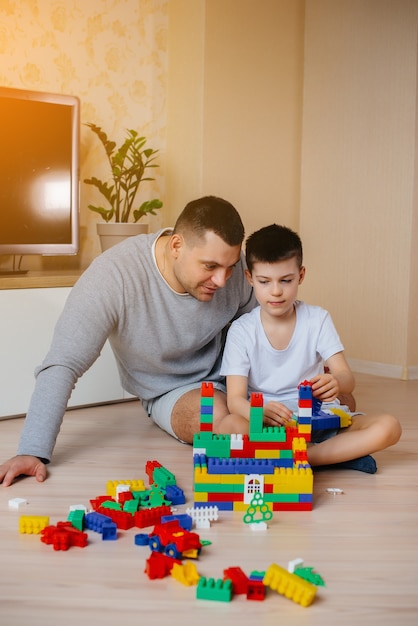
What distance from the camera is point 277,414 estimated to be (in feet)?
6.32

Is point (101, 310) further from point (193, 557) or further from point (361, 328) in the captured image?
point (361, 328)

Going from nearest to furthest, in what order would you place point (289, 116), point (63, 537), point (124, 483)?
point (63, 537) < point (124, 483) < point (289, 116)

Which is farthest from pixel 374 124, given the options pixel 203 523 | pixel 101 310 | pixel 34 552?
pixel 34 552

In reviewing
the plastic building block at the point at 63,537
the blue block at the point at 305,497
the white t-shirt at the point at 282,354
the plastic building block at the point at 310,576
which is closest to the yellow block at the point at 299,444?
the blue block at the point at 305,497

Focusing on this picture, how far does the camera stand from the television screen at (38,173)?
290cm

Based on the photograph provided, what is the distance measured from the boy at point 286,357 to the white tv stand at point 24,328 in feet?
2.73

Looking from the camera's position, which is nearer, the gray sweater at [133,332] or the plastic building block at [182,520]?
the plastic building block at [182,520]

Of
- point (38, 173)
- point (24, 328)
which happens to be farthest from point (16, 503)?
point (38, 173)

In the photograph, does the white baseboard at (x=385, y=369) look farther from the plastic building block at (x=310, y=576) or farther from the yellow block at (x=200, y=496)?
the plastic building block at (x=310, y=576)

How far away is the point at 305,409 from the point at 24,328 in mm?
1196

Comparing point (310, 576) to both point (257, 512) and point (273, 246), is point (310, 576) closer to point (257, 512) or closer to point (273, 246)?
point (257, 512)

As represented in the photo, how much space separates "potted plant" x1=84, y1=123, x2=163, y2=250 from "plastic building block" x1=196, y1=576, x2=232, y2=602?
200 centimetres

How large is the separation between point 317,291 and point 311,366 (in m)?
1.74

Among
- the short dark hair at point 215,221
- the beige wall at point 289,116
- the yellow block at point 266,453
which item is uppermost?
the beige wall at point 289,116
